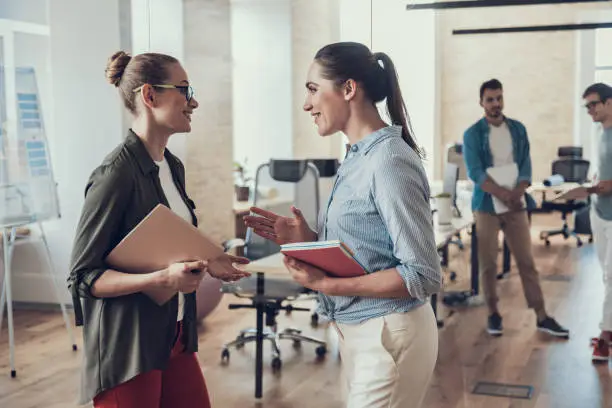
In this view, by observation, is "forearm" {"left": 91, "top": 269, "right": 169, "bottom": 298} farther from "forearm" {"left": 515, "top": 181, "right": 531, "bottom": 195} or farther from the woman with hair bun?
"forearm" {"left": 515, "top": 181, "right": 531, "bottom": 195}

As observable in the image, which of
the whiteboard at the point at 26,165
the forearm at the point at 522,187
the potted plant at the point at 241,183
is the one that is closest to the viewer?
the whiteboard at the point at 26,165

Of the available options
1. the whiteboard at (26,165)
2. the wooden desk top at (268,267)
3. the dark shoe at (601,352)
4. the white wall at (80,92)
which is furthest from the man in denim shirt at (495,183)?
the whiteboard at (26,165)

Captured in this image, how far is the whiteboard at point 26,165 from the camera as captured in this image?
520 cm

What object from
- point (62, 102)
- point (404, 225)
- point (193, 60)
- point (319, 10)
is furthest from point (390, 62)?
point (319, 10)

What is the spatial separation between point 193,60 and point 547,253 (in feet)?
14.5

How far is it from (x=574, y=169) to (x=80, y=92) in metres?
5.43

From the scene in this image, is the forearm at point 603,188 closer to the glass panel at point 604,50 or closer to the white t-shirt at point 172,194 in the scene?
the glass panel at point 604,50

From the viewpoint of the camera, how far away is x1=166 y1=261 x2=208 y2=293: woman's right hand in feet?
6.50

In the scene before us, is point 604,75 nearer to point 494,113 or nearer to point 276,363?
point 494,113

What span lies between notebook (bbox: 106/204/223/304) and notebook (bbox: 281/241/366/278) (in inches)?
8.5

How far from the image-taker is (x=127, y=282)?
1.99 m

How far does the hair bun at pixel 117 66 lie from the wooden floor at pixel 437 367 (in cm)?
251

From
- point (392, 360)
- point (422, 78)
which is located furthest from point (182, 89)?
point (422, 78)

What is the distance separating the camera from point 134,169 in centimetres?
207
